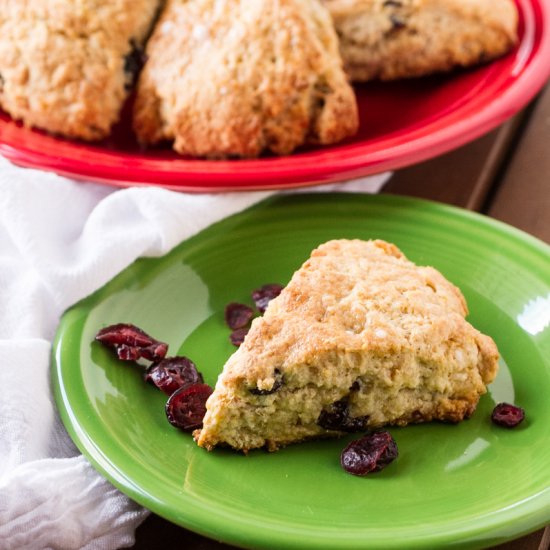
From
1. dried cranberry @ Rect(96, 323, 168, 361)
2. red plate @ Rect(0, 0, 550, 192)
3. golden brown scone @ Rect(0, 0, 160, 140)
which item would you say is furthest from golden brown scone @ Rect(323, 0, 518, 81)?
dried cranberry @ Rect(96, 323, 168, 361)

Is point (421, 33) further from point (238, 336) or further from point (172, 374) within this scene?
point (172, 374)

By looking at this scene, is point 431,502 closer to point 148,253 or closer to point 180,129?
point 148,253

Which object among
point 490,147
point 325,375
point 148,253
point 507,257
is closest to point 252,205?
point 148,253

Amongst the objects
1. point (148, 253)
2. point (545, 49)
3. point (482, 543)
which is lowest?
point (148, 253)

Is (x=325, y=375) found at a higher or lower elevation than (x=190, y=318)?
higher

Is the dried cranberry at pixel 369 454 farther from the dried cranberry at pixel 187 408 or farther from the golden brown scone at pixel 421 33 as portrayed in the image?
the golden brown scone at pixel 421 33

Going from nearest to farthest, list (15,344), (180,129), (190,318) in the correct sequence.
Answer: (15,344) → (190,318) → (180,129)

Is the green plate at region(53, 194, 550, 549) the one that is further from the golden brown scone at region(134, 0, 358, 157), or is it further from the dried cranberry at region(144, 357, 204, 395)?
the golden brown scone at region(134, 0, 358, 157)

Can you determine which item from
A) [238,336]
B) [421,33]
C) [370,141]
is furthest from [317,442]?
[421,33]
